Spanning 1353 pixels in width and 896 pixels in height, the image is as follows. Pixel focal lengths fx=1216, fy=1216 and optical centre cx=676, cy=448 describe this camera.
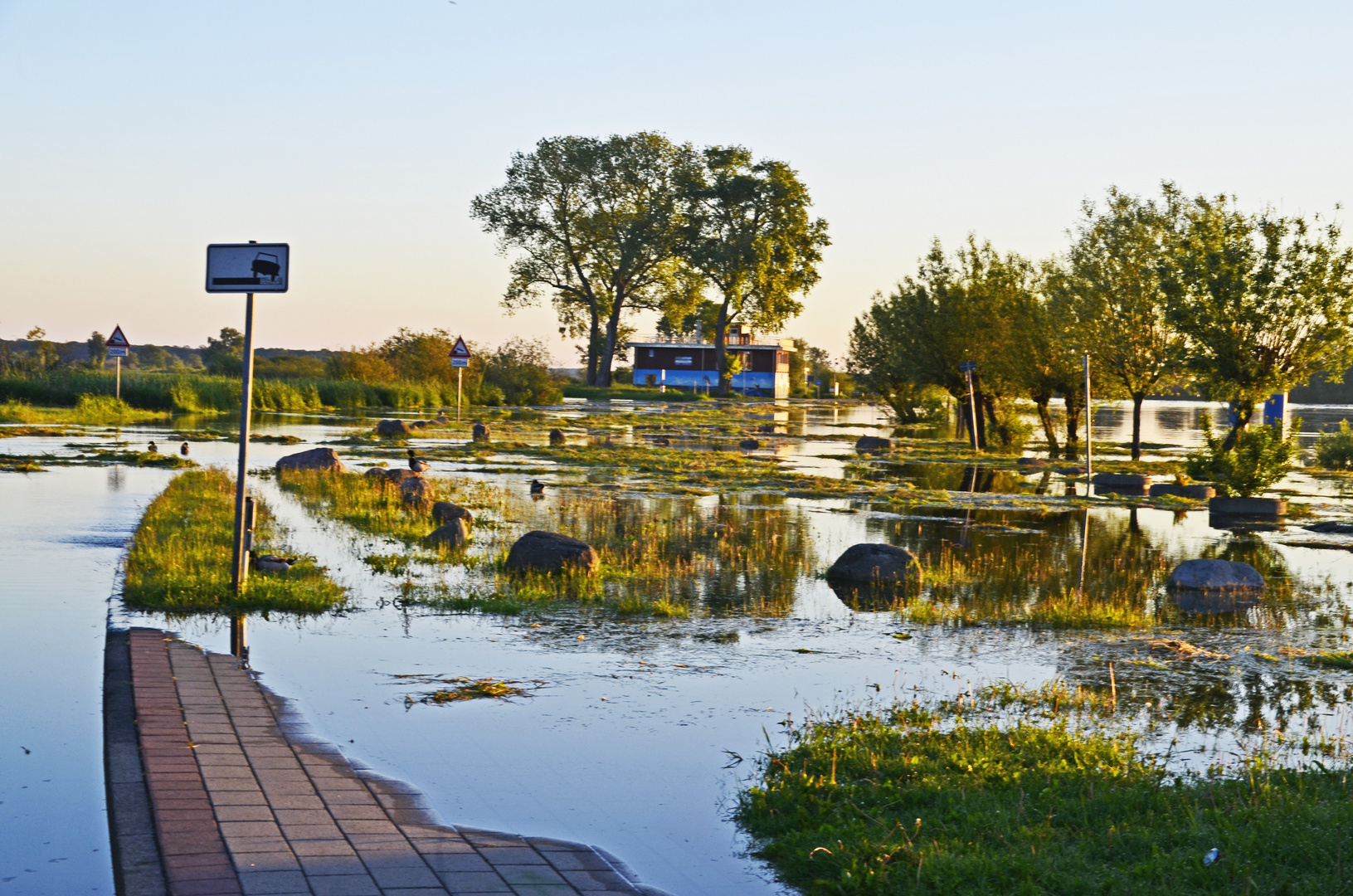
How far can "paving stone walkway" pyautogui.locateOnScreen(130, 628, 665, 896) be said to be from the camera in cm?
459

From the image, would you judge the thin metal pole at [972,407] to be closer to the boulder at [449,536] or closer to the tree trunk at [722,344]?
the boulder at [449,536]

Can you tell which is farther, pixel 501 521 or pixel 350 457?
pixel 350 457

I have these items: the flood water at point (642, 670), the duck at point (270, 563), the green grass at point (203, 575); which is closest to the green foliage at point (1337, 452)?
the flood water at point (642, 670)

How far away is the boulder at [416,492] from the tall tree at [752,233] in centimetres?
6844

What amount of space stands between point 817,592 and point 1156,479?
20164 millimetres

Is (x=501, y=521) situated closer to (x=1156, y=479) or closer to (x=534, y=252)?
(x=1156, y=479)

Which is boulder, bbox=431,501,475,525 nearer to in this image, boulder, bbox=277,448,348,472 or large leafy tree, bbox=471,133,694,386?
boulder, bbox=277,448,348,472

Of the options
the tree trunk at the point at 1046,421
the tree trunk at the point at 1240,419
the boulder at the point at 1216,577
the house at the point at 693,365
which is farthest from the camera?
the house at the point at 693,365

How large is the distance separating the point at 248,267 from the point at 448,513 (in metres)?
8.24

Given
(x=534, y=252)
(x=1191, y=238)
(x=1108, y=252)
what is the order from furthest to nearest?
(x=534, y=252) → (x=1108, y=252) → (x=1191, y=238)

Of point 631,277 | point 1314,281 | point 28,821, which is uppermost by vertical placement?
point 631,277

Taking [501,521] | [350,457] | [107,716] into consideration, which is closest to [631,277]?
[350,457]

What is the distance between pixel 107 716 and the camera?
22.0 feet

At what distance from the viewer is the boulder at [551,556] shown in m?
12.7
